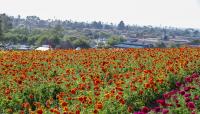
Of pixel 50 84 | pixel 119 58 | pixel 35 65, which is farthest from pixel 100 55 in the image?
pixel 50 84

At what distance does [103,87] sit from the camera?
407 inches

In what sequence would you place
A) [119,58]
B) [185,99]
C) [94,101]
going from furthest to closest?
[119,58], [94,101], [185,99]

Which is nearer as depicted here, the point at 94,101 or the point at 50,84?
Answer: the point at 94,101

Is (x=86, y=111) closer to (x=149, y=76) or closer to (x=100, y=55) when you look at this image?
(x=149, y=76)

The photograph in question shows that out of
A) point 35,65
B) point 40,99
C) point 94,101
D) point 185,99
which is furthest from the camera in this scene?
point 35,65

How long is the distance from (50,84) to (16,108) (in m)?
1.24

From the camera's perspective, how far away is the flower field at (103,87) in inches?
319

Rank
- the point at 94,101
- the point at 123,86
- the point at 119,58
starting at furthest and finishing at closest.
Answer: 1. the point at 119,58
2. the point at 123,86
3. the point at 94,101

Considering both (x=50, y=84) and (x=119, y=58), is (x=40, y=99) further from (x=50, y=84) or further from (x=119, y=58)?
(x=119, y=58)

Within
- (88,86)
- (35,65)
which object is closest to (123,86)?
(88,86)

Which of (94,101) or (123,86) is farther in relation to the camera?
(123,86)

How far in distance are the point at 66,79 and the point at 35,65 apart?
2479 millimetres

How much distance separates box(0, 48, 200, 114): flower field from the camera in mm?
8102

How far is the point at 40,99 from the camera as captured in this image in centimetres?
1018
